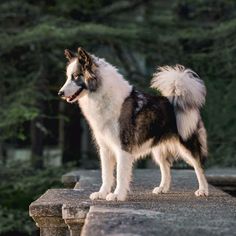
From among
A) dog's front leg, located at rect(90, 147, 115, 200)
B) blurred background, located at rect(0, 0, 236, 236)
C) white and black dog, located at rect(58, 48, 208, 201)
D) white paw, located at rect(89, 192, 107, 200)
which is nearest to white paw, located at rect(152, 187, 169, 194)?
white and black dog, located at rect(58, 48, 208, 201)

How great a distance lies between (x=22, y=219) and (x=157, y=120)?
5588 millimetres

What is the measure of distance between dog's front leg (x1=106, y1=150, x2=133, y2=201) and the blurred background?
197 inches

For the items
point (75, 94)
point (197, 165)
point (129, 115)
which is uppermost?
point (75, 94)

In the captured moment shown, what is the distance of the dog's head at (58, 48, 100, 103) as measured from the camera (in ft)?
21.8

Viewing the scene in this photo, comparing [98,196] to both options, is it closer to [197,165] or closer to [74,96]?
[74,96]

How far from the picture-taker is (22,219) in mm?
12305

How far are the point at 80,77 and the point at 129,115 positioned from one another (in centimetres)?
56

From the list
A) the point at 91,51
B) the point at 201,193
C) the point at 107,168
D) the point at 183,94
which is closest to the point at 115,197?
the point at 107,168

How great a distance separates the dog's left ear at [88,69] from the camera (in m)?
6.68

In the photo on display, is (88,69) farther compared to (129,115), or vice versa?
(129,115)

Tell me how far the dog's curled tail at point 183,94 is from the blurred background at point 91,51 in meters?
4.37

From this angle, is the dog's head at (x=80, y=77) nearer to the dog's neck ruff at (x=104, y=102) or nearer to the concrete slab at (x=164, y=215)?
the dog's neck ruff at (x=104, y=102)

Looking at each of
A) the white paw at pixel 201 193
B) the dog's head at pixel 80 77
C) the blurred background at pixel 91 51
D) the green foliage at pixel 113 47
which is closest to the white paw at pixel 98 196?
the dog's head at pixel 80 77

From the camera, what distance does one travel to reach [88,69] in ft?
22.0
